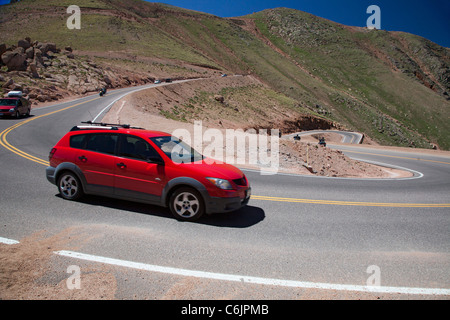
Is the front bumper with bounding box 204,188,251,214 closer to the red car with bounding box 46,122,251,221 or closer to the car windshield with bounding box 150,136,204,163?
the red car with bounding box 46,122,251,221

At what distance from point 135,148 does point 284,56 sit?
4284 inches

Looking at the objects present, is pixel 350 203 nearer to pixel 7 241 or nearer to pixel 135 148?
pixel 135 148

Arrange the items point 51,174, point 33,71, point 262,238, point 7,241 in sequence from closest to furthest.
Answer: point 7,241
point 262,238
point 51,174
point 33,71

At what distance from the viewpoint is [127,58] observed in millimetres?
67438

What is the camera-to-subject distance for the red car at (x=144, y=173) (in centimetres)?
607

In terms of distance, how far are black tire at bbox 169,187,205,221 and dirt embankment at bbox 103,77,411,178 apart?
290 inches

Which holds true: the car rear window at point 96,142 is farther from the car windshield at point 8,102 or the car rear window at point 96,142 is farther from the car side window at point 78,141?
the car windshield at point 8,102

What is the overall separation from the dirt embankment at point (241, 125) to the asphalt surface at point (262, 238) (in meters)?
5.93

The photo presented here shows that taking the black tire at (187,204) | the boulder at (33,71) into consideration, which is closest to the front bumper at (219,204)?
the black tire at (187,204)

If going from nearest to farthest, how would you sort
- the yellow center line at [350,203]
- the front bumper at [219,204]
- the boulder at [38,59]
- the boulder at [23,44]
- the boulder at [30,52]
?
the front bumper at [219,204], the yellow center line at [350,203], the boulder at [38,59], the boulder at [30,52], the boulder at [23,44]

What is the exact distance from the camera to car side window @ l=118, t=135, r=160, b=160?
21.3ft

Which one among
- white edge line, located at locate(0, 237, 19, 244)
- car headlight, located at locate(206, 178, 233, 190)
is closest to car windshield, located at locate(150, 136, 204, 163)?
car headlight, located at locate(206, 178, 233, 190)

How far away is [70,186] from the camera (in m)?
7.13

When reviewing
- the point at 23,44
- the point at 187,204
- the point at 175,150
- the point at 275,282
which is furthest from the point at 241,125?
the point at 275,282
